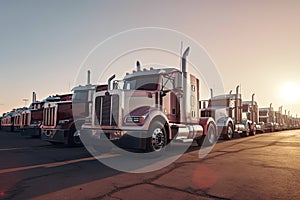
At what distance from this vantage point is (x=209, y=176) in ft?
20.3

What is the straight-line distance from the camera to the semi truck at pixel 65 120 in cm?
1200

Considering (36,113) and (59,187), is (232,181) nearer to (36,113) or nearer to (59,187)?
(59,187)

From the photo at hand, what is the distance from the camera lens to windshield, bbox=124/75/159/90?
33.4 ft

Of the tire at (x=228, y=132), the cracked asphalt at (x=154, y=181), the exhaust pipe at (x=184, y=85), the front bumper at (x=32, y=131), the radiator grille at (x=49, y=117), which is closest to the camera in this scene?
the cracked asphalt at (x=154, y=181)

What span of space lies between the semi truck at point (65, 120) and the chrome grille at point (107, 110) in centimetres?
283

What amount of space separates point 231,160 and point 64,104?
7.77m

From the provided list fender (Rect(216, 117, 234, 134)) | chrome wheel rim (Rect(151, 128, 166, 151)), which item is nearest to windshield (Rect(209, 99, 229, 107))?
fender (Rect(216, 117, 234, 134))

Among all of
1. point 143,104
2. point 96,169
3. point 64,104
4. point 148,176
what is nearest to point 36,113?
point 64,104

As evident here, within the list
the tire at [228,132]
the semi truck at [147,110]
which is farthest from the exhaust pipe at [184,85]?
A: the tire at [228,132]

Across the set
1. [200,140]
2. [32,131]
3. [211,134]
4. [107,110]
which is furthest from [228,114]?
[32,131]

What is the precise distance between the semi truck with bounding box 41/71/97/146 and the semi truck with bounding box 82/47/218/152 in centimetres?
184

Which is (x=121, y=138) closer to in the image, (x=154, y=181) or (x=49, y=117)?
(x=154, y=181)

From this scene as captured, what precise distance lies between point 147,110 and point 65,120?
4.80 m

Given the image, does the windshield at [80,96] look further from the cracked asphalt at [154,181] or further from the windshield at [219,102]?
the windshield at [219,102]
